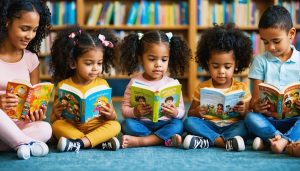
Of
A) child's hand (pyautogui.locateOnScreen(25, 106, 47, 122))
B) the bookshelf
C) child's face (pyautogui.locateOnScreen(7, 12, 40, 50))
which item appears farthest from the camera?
the bookshelf

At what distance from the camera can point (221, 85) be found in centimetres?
219

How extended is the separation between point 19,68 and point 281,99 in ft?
3.92

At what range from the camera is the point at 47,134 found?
1.97 meters

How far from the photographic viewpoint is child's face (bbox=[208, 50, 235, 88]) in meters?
2.12

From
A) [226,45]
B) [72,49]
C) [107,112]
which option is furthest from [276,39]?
[72,49]

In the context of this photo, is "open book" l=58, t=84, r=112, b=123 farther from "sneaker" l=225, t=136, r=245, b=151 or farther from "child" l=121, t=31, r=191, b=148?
"sneaker" l=225, t=136, r=245, b=151

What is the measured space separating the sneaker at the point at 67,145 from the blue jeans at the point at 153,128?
278 mm

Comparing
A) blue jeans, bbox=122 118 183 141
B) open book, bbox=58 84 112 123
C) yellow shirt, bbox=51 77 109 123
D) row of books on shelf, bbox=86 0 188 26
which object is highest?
row of books on shelf, bbox=86 0 188 26

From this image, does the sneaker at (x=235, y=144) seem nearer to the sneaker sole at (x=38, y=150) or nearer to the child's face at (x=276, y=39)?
the child's face at (x=276, y=39)

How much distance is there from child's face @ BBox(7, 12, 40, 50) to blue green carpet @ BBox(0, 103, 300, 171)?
505 mm

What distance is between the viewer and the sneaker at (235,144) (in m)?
1.94

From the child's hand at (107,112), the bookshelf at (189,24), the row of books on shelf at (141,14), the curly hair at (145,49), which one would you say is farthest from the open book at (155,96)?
the row of books on shelf at (141,14)

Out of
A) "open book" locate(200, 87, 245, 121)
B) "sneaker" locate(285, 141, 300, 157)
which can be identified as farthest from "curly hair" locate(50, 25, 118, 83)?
"sneaker" locate(285, 141, 300, 157)

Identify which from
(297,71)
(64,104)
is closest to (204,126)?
(297,71)
